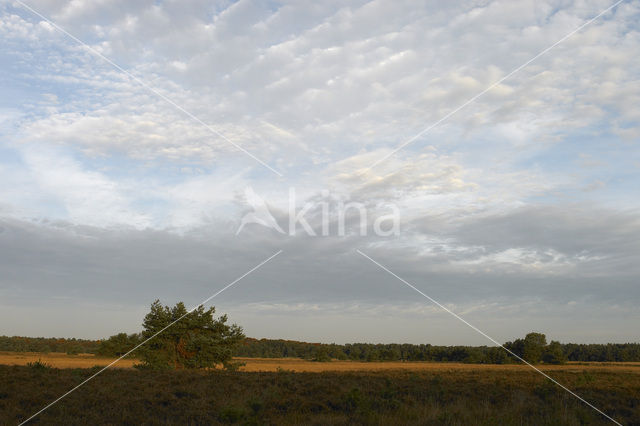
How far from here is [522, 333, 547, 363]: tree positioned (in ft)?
294

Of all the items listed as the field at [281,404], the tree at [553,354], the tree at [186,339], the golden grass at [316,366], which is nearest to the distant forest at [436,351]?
the tree at [553,354]

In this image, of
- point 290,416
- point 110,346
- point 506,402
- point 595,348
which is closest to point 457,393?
point 506,402

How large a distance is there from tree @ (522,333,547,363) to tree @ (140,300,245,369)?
71.5m

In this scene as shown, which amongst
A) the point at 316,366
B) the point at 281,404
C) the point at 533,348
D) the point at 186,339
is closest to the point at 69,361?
the point at 186,339

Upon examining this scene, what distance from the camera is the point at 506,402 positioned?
15.4 m

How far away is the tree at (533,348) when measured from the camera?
294ft

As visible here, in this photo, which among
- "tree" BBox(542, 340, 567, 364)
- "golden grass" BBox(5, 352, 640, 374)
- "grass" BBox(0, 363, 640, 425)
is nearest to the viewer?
"grass" BBox(0, 363, 640, 425)

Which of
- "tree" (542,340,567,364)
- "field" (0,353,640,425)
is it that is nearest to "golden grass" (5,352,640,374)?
"field" (0,353,640,425)

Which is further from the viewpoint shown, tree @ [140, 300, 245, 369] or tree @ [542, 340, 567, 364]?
tree @ [542, 340, 567, 364]

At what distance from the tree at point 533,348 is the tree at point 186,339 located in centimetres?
7152

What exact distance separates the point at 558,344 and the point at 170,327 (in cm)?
8167

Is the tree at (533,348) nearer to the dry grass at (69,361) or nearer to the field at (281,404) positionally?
the dry grass at (69,361)

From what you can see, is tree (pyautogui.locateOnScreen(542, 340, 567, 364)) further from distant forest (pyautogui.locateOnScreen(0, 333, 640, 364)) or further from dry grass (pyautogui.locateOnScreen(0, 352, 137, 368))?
dry grass (pyautogui.locateOnScreen(0, 352, 137, 368))

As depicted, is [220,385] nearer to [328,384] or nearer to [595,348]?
[328,384]
